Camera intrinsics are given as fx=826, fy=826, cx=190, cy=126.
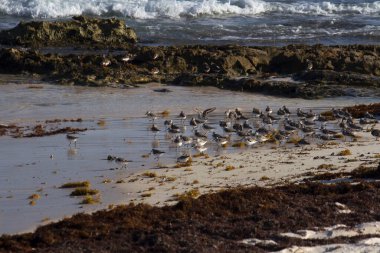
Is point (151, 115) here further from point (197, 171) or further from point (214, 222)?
point (214, 222)

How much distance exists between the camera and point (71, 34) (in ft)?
104

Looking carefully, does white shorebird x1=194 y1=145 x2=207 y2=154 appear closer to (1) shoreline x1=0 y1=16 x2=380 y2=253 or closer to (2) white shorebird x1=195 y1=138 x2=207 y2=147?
(2) white shorebird x1=195 y1=138 x2=207 y2=147

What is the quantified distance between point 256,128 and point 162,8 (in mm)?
27966

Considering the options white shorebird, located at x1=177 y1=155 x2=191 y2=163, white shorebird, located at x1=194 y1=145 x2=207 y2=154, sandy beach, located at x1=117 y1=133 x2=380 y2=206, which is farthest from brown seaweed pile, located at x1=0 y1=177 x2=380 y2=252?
white shorebird, located at x1=194 y1=145 x2=207 y2=154

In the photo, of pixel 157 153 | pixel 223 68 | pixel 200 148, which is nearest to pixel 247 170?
pixel 157 153

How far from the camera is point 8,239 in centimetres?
902

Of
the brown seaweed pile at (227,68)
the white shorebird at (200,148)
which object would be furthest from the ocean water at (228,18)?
the white shorebird at (200,148)

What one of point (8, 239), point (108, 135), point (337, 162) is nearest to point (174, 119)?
point (108, 135)

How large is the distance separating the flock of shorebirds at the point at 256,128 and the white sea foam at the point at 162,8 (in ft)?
82.1

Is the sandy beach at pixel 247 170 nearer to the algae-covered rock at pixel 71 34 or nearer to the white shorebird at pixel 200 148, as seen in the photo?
the white shorebird at pixel 200 148

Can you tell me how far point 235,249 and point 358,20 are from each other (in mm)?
38032

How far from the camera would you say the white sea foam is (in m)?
43.8

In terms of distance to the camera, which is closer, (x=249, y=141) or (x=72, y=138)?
(x=72, y=138)

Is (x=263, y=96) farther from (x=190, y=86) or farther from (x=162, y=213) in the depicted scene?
(x=162, y=213)
